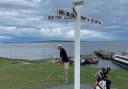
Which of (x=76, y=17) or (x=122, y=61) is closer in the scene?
(x=76, y=17)

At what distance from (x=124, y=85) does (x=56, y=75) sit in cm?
488

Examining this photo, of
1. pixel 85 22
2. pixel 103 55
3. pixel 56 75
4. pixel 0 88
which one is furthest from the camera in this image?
pixel 103 55

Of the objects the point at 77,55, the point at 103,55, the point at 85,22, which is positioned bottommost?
the point at 103,55

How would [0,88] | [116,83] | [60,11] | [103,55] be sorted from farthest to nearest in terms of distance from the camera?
[103,55] → [116,83] → [0,88] → [60,11]

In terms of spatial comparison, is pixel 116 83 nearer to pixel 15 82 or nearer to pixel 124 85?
pixel 124 85

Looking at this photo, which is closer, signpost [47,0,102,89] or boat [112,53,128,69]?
signpost [47,0,102,89]

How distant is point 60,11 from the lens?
31.6 ft

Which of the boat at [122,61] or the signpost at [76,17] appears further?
the boat at [122,61]

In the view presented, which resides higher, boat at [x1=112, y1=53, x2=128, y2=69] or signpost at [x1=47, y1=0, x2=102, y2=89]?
signpost at [x1=47, y1=0, x2=102, y2=89]

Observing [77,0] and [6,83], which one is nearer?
[77,0]

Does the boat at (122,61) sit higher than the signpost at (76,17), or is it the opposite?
the signpost at (76,17)

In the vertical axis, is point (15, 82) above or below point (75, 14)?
below

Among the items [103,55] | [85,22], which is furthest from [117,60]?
[85,22]

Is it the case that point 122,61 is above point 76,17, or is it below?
below
